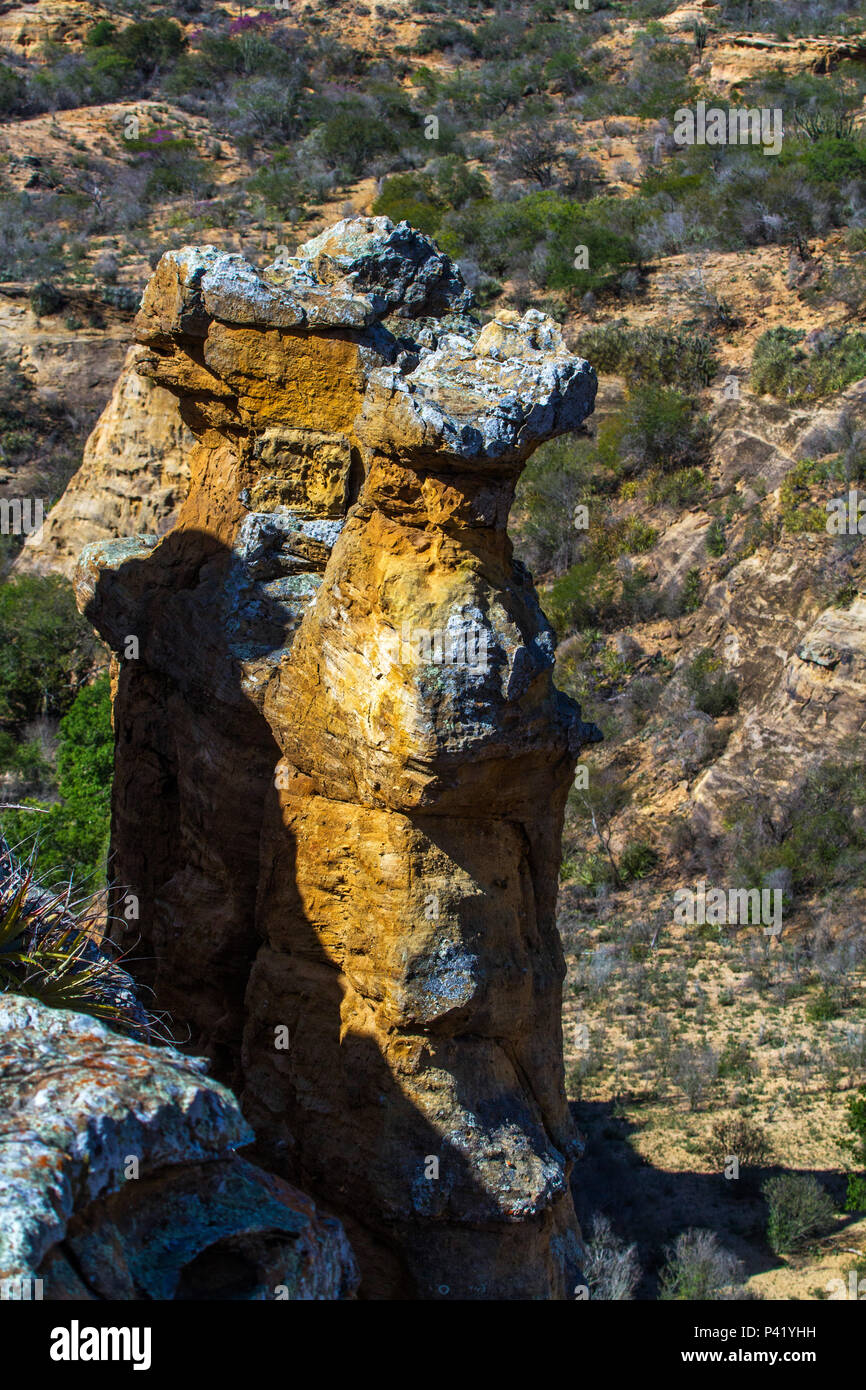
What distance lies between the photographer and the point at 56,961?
514 cm

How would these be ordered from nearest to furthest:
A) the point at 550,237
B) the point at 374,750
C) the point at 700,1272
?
the point at 374,750 → the point at 700,1272 → the point at 550,237

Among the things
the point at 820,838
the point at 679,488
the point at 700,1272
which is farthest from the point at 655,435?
the point at 700,1272

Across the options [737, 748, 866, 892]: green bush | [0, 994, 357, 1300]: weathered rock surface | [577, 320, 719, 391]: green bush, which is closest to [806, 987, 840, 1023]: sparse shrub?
[737, 748, 866, 892]: green bush

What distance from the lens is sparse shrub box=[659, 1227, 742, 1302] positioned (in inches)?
381

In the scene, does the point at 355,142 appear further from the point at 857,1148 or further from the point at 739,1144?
the point at 857,1148

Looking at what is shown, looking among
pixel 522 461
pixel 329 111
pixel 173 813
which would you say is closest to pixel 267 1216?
pixel 522 461

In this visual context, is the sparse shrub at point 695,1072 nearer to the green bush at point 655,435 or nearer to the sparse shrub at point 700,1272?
the sparse shrub at point 700,1272

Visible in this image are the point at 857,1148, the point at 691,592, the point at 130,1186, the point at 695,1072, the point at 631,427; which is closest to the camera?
the point at 130,1186

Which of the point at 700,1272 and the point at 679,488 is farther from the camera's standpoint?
the point at 679,488

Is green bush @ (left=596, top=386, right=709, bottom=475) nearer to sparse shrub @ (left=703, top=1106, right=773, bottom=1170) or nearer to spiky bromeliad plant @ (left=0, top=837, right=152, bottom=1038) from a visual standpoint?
sparse shrub @ (left=703, top=1106, right=773, bottom=1170)

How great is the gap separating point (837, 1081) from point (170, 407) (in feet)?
46.2

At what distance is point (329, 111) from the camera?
38812 mm

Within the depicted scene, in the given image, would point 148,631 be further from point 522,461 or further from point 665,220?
point 665,220

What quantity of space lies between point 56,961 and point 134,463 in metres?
17.0
